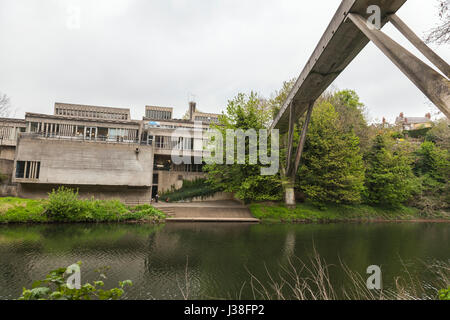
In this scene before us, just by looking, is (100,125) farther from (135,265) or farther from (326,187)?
(326,187)

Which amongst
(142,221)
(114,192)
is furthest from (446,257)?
(114,192)

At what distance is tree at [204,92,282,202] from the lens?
20.5m

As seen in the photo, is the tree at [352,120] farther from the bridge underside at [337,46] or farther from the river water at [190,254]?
the bridge underside at [337,46]

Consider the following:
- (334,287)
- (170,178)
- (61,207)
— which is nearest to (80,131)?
(170,178)

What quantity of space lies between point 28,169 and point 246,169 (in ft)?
58.0

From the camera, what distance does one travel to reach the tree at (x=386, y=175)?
24109mm

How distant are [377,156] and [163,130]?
22942 mm

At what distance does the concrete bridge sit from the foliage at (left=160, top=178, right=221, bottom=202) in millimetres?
13663

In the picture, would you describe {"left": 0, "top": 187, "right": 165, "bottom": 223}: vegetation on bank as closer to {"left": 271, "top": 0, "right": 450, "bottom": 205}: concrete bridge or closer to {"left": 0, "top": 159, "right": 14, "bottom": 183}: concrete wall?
{"left": 0, "top": 159, "right": 14, "bottom": 183}: concrete wall

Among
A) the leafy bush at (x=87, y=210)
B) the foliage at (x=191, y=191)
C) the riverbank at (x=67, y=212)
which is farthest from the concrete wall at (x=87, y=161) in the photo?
the riverbank at (x=67, y=212)

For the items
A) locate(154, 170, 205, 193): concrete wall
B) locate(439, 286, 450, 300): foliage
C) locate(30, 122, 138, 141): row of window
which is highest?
locate(30, 122, 138, 141): row of window

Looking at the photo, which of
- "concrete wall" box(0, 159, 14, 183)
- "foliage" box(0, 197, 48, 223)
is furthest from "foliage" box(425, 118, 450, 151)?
"concrete wall" box(0, 159, 14, 183)

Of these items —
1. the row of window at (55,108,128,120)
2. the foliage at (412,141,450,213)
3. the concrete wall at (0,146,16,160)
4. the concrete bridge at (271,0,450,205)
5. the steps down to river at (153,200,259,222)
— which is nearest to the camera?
the concrete bridge at (271,0,450,205)

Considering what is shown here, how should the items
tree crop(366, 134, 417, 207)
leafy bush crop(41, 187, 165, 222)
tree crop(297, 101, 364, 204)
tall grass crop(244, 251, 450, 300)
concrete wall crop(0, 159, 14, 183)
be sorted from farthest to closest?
tree crop(366, 134, 417, 207) < tree crop(297, 101, 364, 204) < concrete wall crop(0, 159, 14, 183) < leafy bush crop(41, 187, 165, 222) < tall grass crop(244, 251, 450, 300)
